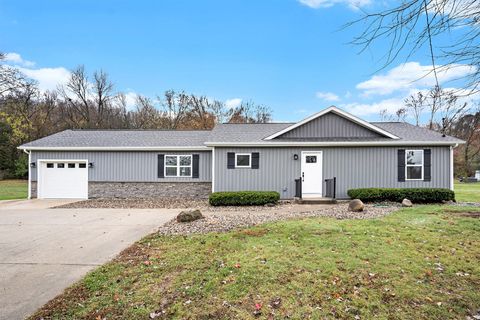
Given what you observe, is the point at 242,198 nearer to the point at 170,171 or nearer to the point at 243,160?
the point at 243,160

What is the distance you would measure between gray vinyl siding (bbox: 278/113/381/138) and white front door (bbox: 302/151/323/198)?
1.03m

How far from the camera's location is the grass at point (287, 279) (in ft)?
10.4

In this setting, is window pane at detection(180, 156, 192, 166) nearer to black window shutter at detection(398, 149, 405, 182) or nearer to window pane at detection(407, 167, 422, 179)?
black window shutter at detection(398, 149, 405, 182)

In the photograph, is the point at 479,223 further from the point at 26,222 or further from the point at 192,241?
the point at 26,222

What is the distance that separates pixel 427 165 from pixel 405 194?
7.38 ft

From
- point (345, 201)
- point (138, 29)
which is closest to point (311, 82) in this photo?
point (345, 201)

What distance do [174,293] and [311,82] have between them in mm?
12029

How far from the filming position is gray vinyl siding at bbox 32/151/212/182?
14508 mm

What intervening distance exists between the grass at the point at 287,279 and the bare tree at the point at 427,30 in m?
2.69

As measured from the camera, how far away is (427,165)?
504 inches

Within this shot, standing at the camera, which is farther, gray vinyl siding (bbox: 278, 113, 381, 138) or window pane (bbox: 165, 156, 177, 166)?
window pane (bbox: 165, 156, 177, 166)

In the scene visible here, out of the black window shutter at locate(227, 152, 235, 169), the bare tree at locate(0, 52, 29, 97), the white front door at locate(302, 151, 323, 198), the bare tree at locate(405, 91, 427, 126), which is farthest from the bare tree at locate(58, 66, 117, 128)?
the bare tree at locate(405, 91, 427, 126)

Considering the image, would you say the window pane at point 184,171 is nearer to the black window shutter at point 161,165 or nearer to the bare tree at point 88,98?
the black window shutter at point 161,165

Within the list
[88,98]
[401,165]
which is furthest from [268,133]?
[88,98]
